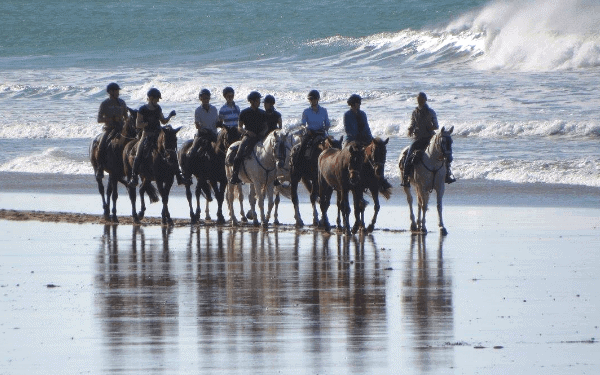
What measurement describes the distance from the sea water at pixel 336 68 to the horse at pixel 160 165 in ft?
25.0

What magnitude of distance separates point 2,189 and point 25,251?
11140 millimetres

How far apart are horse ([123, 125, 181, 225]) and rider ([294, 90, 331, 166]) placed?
201cm

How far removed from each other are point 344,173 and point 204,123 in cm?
342

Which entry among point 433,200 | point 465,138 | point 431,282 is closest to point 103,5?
point 465,138

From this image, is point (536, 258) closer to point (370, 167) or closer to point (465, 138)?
point (370, 167)

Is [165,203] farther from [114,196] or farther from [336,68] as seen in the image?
[336,68]

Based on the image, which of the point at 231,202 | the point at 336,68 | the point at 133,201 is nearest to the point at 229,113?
the point at 231,202

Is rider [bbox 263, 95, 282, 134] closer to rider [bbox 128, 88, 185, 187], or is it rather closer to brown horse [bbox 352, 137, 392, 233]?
rider [bbox 128, 88, 185, 187]

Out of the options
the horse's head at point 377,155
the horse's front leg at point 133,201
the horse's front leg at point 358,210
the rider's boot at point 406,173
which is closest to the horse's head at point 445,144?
the rider's boot at point 406,173

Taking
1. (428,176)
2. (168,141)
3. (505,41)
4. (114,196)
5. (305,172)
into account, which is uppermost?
(505,41)

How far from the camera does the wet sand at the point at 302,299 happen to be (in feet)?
A: 27.5

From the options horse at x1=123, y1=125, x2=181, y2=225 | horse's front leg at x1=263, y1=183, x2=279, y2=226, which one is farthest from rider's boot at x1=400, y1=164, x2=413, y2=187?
horse at x1=123, y1=125, x2=181, y2=225

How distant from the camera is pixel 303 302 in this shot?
35.3 ft

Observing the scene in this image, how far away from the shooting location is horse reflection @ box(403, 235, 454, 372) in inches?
334
